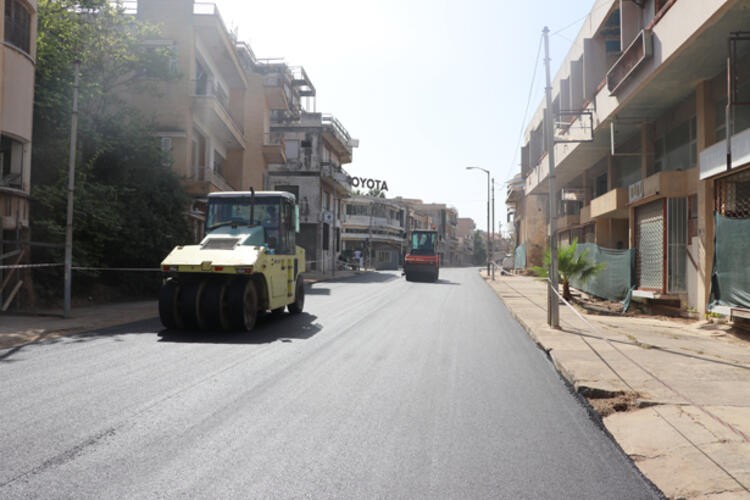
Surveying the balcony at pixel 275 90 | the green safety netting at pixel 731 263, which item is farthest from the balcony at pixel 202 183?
the green safety netting at pixel 731 263

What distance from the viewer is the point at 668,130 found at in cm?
1739

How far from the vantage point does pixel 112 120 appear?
18719mm

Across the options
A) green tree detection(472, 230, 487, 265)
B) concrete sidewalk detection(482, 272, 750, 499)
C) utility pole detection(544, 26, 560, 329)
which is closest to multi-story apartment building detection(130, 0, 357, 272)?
utility pole detection(544, 26, 560, 329)

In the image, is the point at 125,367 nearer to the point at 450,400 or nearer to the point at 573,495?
the point at 450,400

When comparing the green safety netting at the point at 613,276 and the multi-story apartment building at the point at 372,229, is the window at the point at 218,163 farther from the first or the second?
the multi-story apartment building at the point at 372,229

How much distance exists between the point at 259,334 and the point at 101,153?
1030 cm

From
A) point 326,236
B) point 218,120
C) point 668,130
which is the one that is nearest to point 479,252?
point 326,236

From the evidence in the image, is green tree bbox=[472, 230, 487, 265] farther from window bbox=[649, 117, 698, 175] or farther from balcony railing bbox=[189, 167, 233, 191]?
window bbox=[649, 117, 698, 175]

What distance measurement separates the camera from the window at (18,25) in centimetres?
1425

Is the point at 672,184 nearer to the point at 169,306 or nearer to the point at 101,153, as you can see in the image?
the point at 169,306

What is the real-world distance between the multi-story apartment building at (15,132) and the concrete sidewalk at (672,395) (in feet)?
39.4

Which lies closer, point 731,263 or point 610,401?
point 610,401

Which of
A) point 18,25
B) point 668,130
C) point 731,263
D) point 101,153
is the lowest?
point 731,263

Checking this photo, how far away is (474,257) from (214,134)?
→ 4140 inches
